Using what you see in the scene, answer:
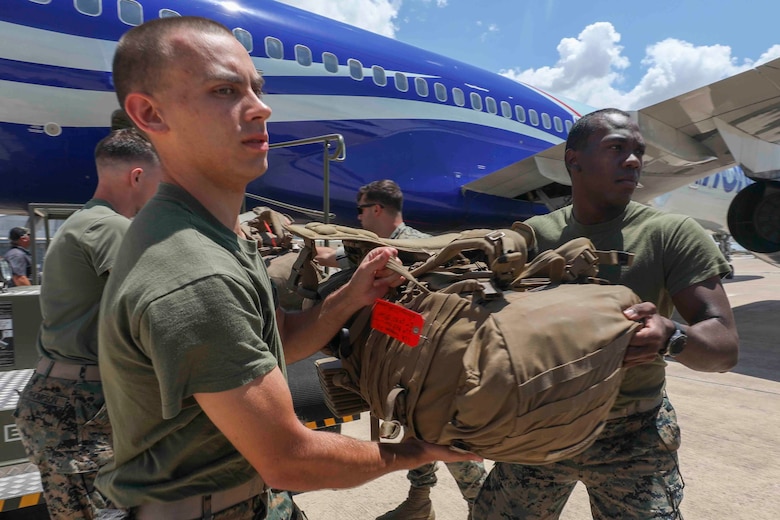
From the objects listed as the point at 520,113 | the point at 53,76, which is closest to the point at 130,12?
the point at 53,76

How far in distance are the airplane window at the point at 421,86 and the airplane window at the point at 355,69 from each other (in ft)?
3.33

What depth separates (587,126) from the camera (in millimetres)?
1842

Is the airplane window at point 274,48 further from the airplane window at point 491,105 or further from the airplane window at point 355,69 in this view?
the airplane window at point 491,105

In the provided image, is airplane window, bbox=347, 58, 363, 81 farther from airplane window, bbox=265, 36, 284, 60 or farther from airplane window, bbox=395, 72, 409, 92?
airplane window, bbox=265, 36, 284, 60

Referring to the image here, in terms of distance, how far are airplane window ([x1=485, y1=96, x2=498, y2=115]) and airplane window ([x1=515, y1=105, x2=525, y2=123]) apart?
62 centimetres

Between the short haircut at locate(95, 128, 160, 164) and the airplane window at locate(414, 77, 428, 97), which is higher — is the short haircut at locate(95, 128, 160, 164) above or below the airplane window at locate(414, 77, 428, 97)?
below

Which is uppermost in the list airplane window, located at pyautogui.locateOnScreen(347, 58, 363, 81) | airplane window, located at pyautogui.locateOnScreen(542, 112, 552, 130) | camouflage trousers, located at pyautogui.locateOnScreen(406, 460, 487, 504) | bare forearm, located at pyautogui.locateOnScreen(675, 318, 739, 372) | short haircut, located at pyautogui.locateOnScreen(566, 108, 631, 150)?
airplane window, located at pyautogui.locateOnScreen(347, 58, 363, 81)

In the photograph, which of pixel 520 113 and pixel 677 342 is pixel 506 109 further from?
pixel 677 342

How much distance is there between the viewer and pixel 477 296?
3.98 ft

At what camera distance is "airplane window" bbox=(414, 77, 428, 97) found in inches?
301

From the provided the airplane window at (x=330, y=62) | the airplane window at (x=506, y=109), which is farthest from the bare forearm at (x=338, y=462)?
the airplane window at (x=506, y=109)

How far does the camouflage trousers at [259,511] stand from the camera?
3.39 ft

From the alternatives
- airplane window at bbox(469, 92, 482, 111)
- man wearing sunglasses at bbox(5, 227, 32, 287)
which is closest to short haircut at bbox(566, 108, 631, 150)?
man wearing sunglasses at bbox(5, 227, 32, 287)

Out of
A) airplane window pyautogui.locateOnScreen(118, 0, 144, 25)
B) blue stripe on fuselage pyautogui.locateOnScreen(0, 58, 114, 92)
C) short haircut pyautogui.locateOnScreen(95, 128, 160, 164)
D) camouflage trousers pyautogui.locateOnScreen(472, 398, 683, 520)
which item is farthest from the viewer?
airplane window pyautogui.locateOnScreen(118, 0, 144, 25)
